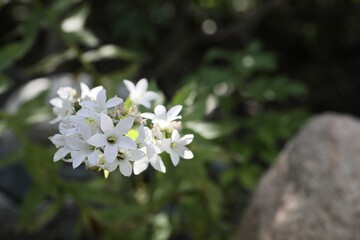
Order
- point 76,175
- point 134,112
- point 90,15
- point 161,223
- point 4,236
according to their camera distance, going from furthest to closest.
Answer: point 90,15 → point 76,175 → point 4,236 → point 161,223 → point 134,112

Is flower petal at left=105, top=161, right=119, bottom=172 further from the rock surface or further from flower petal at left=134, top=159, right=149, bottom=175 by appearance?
the rock surface

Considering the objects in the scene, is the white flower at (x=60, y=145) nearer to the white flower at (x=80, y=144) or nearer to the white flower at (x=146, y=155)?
the white flower at (x=80, y=144)

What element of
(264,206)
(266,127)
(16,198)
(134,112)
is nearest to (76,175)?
(16,198)

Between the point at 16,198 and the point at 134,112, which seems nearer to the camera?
the point at 134,112

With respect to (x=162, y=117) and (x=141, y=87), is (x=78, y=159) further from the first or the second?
(x=141, y=87)

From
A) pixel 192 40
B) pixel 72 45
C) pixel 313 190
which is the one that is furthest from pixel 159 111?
pixel 192 40

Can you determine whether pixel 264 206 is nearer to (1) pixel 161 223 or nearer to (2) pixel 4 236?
(1) pixel 161 223

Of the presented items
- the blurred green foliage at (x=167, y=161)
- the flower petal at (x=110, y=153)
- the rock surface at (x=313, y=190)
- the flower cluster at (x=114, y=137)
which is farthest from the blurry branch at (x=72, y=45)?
the flower petal at (x=110, y=153)
